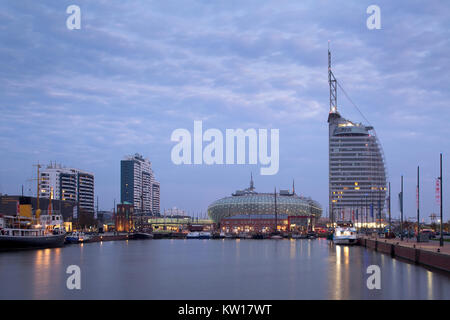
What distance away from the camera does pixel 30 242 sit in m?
107

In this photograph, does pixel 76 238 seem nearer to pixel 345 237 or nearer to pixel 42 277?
pixel 345 237

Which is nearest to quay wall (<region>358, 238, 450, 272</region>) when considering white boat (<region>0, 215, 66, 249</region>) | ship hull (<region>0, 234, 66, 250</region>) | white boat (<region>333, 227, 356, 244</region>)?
white boat (<region>333, 227, 356, 244</region>)

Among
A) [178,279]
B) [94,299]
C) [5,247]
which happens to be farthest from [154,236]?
[94,299]

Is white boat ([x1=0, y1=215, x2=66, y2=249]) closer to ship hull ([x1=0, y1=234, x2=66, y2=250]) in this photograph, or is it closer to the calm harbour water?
ship hull ([x1=0, y1=234, x2=66, y2=250])

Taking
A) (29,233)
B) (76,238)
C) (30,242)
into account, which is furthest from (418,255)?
(76,238)

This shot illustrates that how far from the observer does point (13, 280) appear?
1986 inches

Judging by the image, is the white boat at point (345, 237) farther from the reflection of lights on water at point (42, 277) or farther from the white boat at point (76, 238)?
the reflection of lights on water at point (42, 277)

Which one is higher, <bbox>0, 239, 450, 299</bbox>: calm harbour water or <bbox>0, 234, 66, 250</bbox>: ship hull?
<bbox>0, 239, 450, 299</bbox>: calm harbour water

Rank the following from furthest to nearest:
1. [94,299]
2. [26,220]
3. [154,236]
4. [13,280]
A: [154,236] < [26,220] < [13,280] < [94,299]

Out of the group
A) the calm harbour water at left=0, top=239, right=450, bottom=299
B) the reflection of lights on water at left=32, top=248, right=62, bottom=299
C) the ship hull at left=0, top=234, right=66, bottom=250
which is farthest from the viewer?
the ship hull at left=0, top=234, right=66, bottom=250

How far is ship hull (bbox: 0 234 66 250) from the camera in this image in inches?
3939

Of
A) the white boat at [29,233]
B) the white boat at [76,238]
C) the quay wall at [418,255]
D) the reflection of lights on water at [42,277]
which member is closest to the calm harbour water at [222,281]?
the reflection of lights on water at [42,277]
